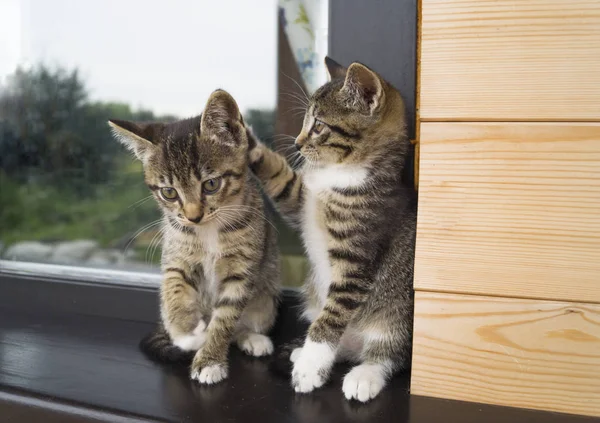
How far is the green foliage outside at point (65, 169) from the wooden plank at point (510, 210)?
101cm

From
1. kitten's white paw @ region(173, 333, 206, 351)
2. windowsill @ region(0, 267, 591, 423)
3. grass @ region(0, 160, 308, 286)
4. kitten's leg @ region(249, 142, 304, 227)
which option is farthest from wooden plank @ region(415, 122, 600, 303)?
grass @ region(0, 160, 308, 286)

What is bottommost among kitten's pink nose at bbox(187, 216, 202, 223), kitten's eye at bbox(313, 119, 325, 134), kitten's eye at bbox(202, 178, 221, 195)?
kitten's pink nose at bbox(187, 216, 202, 223)

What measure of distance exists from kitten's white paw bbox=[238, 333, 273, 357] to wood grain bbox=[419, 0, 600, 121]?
70 cm

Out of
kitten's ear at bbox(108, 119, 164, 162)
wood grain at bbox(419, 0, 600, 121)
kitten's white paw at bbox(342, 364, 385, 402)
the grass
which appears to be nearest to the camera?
wood grain at bbox(419, 0, 600, 121)

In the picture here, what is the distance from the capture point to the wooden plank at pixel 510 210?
1.04 m

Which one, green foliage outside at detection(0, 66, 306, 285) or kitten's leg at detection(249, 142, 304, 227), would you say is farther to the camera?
green foliage outside at detection(0, 66, 306, 285)

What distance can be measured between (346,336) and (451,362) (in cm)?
27

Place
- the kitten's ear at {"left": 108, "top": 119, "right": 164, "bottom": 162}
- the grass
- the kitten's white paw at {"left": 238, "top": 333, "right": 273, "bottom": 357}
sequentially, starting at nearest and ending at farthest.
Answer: the kitten's ear at {"left": 108, "top": 119, "right": 164, "bottom": 162}, the kitten's white paw at {"left": 238, "top": 333, "right": 273, "bottom": 357}, the grass

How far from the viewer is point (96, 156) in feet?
6.18

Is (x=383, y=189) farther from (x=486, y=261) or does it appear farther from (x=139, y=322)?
(x=139, y=322)

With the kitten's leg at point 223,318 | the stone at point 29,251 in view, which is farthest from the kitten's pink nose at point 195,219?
the stone at point 29,251

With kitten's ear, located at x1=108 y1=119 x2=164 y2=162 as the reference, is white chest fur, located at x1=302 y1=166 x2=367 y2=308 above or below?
below

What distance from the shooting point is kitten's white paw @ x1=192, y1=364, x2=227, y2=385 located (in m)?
1.24

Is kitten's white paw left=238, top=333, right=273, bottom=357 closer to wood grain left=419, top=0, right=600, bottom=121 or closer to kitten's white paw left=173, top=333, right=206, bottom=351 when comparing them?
kitten's white paw left=173, top=333, right=206, bottom=351
